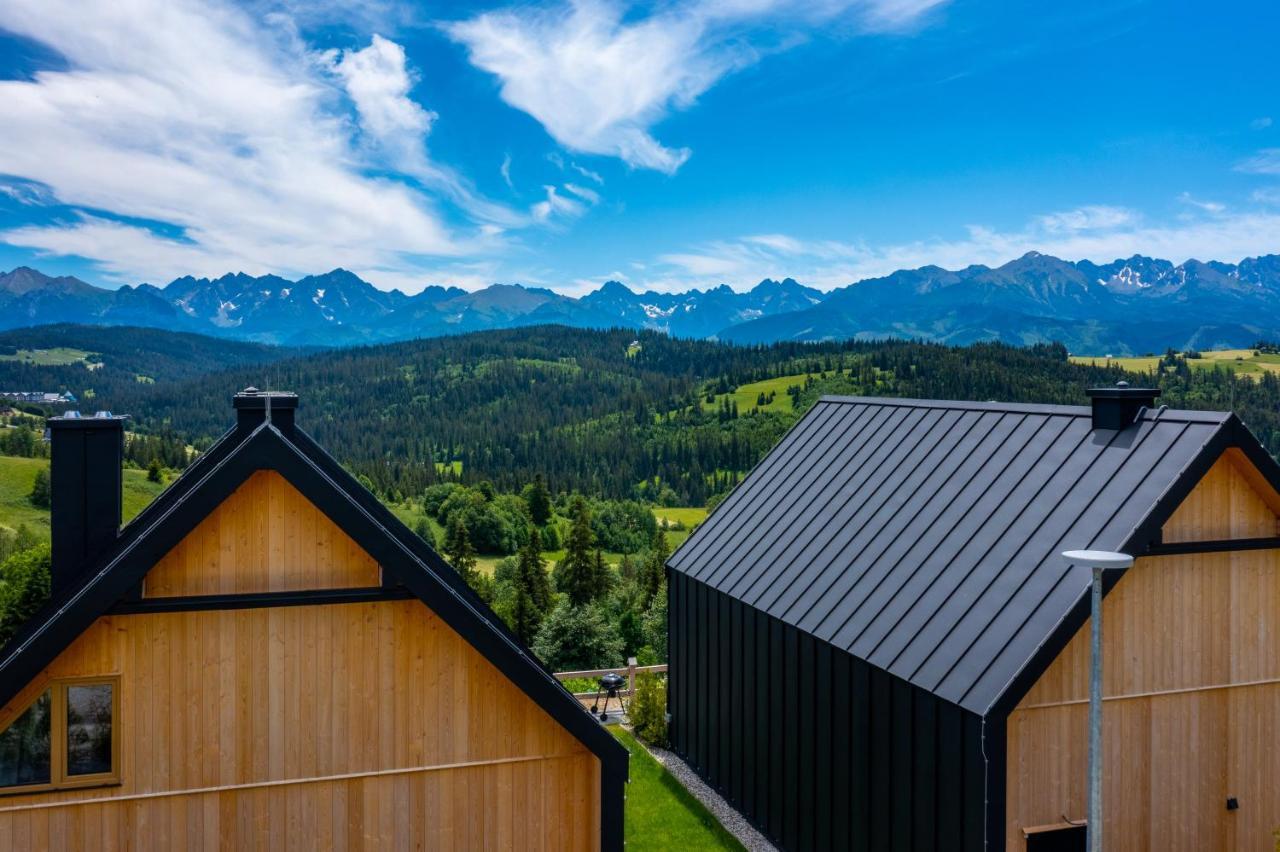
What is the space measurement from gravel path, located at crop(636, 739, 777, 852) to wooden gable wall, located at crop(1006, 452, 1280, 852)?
19.0 ft

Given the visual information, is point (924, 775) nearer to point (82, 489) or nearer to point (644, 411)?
point (82, 489)

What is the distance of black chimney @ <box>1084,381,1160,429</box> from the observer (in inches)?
470

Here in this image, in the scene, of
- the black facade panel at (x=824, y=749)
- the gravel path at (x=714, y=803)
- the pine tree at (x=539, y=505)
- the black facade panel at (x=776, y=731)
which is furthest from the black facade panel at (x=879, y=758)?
the pine tree at (x=539, y=505)

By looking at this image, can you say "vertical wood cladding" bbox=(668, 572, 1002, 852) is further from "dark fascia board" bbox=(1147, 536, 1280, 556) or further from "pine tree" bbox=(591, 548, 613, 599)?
"pine tree" bbox=(591, 548, 613, 599)

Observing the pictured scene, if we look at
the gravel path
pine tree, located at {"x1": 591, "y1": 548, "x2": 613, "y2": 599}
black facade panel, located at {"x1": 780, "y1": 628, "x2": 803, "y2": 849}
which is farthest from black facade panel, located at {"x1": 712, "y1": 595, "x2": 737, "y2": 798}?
pine tree, located at {"x1": 591, "y1": 548, "x2": 613, "y2": 599}

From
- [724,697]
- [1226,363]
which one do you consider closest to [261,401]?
[724,697]

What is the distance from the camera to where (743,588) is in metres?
15.8

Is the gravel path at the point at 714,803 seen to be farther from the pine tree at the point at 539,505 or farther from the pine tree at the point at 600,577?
the pine tree at the point at 539,505

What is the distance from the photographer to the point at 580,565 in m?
41.2

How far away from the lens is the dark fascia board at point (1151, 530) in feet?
32.3

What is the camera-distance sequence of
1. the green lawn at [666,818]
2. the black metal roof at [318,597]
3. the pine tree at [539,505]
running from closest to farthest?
the black metal roof at [318,597] → the green lawn at [666,818] → the pine tree at [539,505]

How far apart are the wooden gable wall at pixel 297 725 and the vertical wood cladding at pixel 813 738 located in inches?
167

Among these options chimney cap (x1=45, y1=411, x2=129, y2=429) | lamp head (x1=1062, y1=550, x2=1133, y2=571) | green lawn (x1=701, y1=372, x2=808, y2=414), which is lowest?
lamp head (x1=1062, y1=550, x2=1133, y2=571)

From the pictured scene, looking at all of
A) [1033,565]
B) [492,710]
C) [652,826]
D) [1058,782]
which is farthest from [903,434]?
[492,710]
